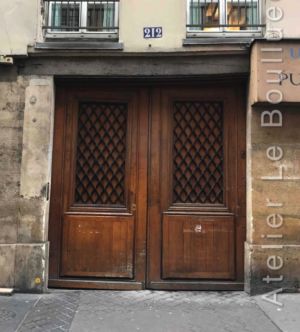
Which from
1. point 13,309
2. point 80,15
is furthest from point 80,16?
point 13,309

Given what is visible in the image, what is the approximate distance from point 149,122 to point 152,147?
1.23 feet

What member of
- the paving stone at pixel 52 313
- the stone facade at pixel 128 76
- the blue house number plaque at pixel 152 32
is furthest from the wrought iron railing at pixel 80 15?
the paving stone at pixel 52 313

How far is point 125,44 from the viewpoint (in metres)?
6.25

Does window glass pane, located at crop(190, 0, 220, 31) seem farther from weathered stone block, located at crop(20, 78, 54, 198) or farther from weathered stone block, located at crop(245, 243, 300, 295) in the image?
weathered stone block, located at crop(245, 243, 300, 295)

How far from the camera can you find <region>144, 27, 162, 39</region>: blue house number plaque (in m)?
6.24

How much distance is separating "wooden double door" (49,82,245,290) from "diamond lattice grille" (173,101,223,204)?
15mm

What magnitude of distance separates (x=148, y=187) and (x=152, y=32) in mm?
2219

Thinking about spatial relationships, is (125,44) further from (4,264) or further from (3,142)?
(4,264)

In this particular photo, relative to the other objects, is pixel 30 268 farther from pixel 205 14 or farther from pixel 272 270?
pixel 205 14

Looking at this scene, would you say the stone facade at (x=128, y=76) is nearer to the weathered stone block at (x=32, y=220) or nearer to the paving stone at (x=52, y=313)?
the weathered stone block at (x=32, y=220)

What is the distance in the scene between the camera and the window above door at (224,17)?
21.2ft

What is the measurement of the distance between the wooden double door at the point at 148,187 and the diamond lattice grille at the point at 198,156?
15 mm

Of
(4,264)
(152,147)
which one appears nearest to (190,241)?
(152,147)

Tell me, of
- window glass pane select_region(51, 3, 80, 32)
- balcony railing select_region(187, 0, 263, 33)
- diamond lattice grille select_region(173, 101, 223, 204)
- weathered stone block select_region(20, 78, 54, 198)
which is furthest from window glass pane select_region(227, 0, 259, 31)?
weathered stone block select_region(20, 78, 54, 198)
